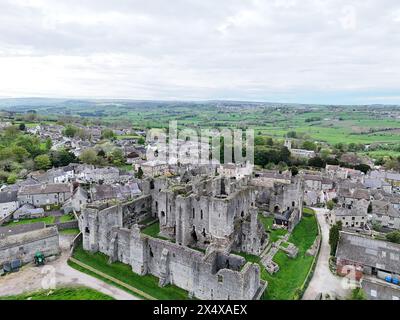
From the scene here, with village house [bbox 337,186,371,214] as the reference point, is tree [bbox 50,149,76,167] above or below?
above

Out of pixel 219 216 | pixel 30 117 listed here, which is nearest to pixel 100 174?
pixel 219 216

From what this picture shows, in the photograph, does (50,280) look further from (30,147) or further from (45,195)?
(30,147)

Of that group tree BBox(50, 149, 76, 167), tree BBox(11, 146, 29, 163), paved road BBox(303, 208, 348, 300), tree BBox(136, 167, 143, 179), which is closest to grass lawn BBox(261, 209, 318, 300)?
paved road BBox(303, 208, 348, 300)

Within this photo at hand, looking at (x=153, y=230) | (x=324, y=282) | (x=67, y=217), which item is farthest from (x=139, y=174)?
(x=324, y=282)

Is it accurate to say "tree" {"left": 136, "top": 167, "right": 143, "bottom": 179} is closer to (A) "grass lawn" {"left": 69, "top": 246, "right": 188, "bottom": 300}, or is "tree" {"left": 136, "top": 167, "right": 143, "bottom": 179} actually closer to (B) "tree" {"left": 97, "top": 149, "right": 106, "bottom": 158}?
(B) "tree" {"left": 97, "top": 149, "right": 106, "bottom": 158}

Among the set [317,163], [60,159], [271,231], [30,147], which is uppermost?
[30,147]

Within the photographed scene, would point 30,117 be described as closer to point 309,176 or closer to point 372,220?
point 309,176
